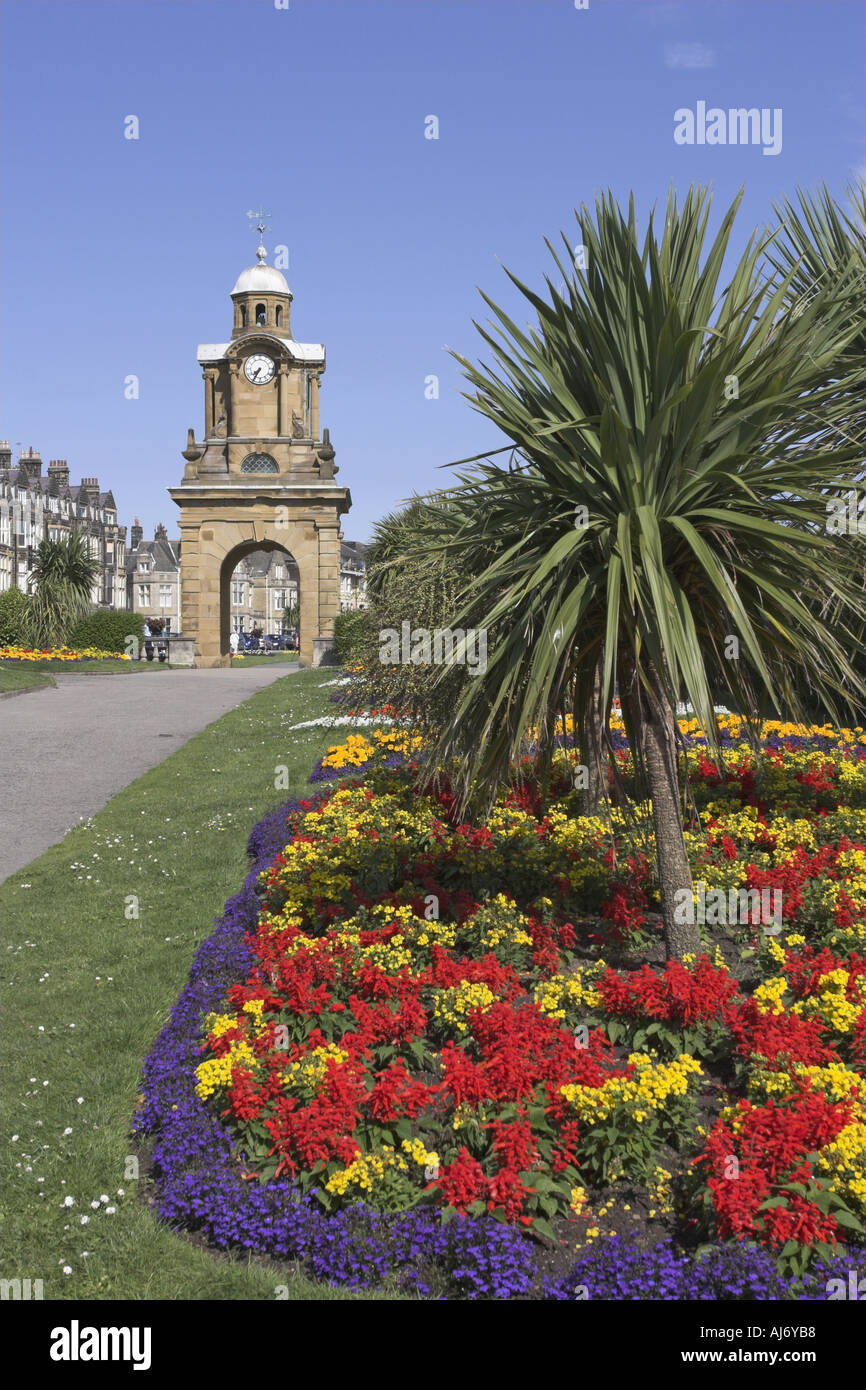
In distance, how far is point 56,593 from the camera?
42406mm

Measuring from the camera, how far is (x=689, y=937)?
6.97 m

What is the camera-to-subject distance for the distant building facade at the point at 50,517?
9238 centimetres

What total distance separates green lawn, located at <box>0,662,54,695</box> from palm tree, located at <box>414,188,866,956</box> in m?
21.2

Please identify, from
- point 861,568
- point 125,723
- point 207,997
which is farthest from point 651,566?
point 125,723

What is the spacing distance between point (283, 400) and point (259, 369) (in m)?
1.74

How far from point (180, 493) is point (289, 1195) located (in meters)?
42.1

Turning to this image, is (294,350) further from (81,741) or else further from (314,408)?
(81,741)

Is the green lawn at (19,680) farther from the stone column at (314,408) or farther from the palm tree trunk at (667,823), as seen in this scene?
the palm tree trunk at (667,823)

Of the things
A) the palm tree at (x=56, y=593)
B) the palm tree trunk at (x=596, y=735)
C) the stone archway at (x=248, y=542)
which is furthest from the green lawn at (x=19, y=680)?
the palm tree trunk at (x=596, y=735)

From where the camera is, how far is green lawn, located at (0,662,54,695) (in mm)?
26000
